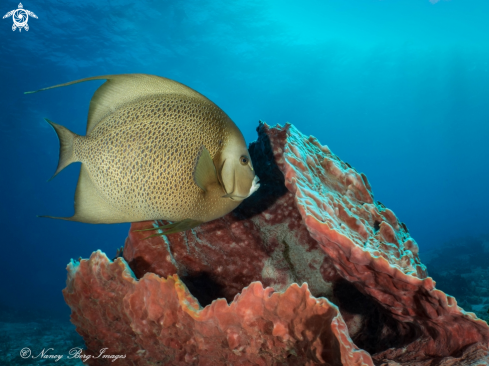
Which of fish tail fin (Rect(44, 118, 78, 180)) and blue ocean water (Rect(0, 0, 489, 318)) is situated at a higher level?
blue ocean water (Rect(0, 0, 489, 318))

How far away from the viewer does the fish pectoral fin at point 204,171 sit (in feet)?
4.19

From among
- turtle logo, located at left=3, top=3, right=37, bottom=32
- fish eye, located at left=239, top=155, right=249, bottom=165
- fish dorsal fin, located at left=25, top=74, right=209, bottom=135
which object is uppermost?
turtle logo, located at left=3, top=3, right=37, bottom=32

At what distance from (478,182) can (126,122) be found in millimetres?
163528

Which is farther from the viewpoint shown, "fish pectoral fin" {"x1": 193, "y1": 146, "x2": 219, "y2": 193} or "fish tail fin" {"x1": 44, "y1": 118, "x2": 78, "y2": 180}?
"fish tail fin" {"x1": 44, "y1": 118, "x2": 78, "y2": 180}

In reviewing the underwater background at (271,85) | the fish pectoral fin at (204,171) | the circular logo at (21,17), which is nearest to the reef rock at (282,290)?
the fish pectoral fin at (204,171)

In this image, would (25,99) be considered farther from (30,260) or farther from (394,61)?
(394,61)

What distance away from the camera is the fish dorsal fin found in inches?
55.7

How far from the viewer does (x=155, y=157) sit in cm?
131

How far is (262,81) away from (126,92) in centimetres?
6532

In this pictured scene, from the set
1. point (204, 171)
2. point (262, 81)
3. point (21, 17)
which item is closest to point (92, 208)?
point (204, 171)

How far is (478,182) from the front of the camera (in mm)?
121625

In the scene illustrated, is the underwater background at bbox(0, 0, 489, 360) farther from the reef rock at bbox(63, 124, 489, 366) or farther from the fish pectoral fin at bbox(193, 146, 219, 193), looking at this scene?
the fish pectoral fin at bbox(193, 146, 219, 193)

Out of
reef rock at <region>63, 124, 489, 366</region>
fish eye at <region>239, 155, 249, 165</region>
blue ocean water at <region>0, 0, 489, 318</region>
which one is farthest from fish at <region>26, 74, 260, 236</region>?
blue ocean water at <region>0, 0, 489, 318</region>

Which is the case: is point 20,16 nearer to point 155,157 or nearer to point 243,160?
point 155,157
